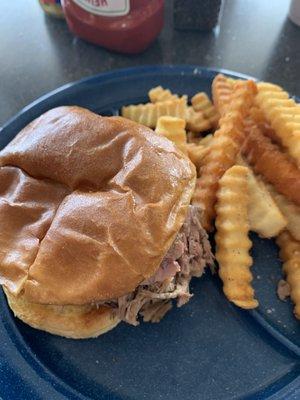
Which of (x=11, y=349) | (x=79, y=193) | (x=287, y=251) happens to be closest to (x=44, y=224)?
(x=79, y=193)

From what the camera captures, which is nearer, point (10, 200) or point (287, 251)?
point (10, 200)

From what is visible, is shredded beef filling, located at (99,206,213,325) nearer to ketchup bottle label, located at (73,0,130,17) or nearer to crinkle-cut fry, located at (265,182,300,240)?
crinkle-cut fry, located at (265,182,300,240)

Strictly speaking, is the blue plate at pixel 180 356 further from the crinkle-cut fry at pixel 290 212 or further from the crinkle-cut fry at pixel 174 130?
the crinkle-cut fry at pixel 174 130

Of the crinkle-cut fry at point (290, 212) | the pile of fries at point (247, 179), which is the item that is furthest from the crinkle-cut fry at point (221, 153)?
the crinkle-cut fry at point (290, 212)

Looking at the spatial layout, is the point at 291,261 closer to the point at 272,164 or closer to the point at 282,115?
the point at 272,164

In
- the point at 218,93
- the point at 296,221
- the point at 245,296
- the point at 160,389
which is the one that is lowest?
the point at 160,389

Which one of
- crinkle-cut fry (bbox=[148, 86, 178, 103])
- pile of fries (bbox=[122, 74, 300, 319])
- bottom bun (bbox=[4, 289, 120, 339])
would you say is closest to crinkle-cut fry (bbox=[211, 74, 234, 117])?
pile of fries (bbox=[122, 74, 300, 319])

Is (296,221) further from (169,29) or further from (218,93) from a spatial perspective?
(169,29)
